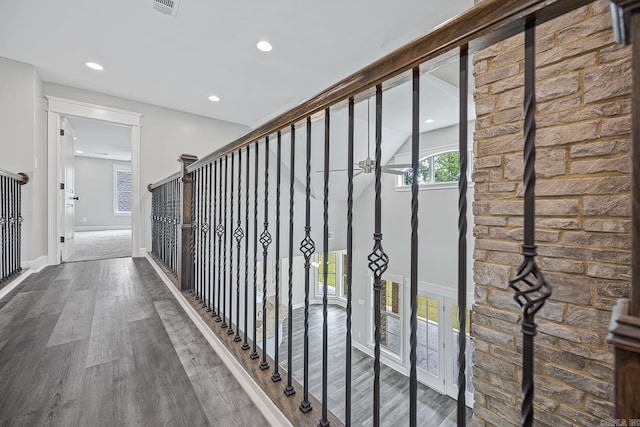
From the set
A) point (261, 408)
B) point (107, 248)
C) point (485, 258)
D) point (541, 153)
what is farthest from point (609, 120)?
point (107, 248)

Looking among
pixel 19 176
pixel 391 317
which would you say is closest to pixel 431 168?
pixel 391 317

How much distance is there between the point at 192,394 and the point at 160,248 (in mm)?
2669

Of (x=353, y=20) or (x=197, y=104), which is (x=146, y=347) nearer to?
(x=353, y=20)

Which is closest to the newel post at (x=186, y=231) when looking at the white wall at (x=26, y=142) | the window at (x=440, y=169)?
the white wall at (x=26, y=142)

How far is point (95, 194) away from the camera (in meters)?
8.45

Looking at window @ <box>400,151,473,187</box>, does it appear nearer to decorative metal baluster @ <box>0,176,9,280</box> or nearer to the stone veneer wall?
the stone veneer wall

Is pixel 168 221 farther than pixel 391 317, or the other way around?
pixel 391 317

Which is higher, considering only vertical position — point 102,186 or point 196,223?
point 102,186

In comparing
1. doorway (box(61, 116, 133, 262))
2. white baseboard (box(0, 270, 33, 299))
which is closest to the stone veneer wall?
white baseboard (box(0, 270, 33, 299))

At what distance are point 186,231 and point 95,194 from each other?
8.50 meters

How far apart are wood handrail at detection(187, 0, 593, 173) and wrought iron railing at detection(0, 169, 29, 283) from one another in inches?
117

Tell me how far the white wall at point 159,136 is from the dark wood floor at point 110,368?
257 cm

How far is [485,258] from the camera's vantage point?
1807mm

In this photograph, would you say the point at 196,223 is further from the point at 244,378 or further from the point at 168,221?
the point at 244,378
